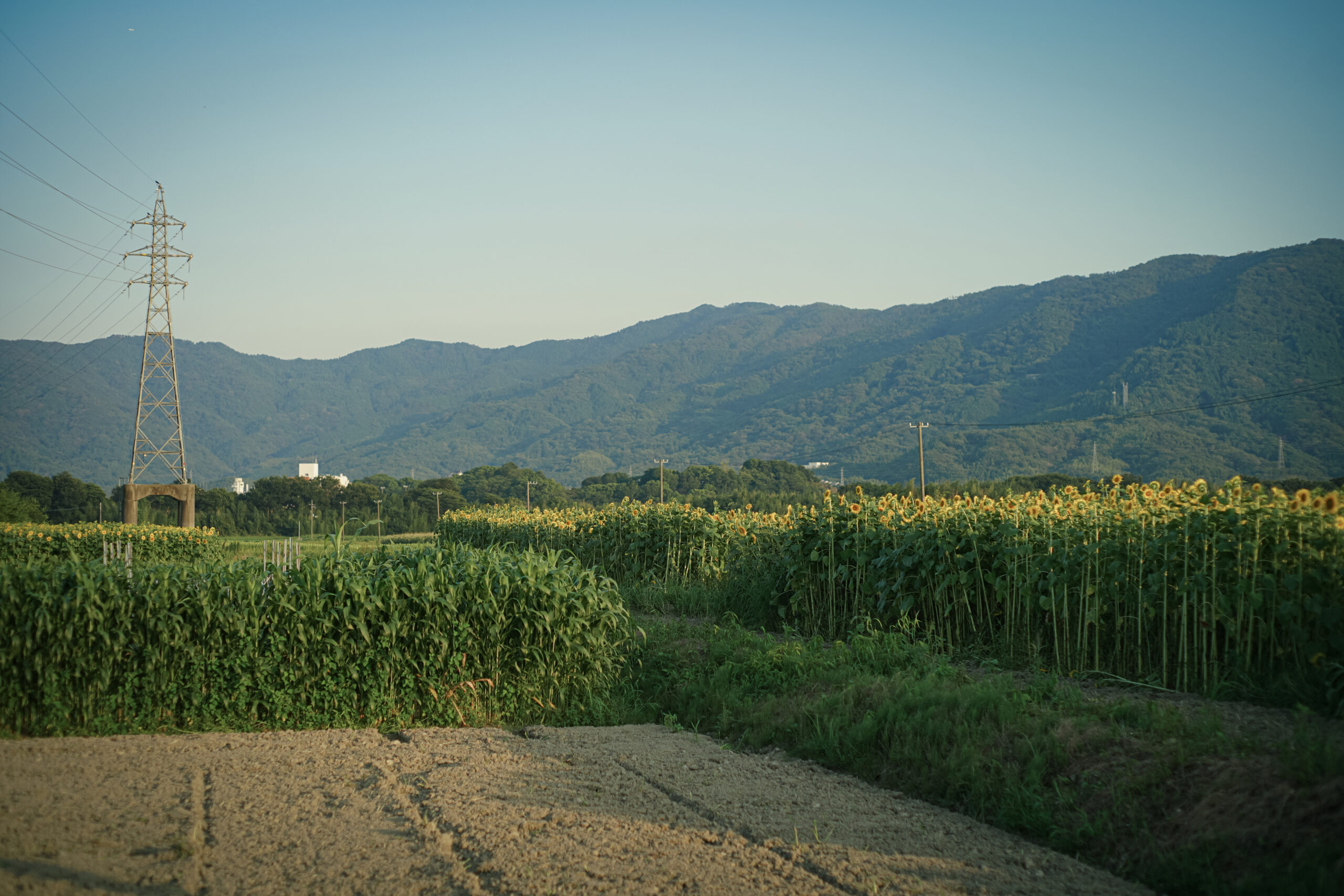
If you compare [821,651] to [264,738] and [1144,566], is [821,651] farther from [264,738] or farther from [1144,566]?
[264,738]

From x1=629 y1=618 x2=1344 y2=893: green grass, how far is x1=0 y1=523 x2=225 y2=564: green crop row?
18413 millimetres

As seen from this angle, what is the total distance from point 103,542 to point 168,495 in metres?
15.1

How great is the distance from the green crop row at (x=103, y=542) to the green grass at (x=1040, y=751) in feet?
60.4

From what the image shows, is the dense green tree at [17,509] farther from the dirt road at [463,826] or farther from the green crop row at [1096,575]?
the dirt road at [463,826]

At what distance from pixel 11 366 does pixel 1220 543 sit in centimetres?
21803

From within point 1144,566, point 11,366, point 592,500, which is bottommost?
point 592,500

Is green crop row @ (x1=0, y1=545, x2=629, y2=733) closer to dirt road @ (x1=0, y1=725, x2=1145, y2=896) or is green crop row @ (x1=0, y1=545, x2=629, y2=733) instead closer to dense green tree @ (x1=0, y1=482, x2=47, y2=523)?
dirt road @ (x1=0, y1=725, x2=1145, y2=896)

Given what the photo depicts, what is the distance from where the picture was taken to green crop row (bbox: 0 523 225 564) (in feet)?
73.3

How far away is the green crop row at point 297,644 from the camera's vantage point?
20.9 ft

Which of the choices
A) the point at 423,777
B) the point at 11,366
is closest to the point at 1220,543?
the point at 423,777

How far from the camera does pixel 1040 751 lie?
5332mm

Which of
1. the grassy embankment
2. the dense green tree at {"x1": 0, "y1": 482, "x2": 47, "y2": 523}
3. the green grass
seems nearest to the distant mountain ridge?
the grassy embankment

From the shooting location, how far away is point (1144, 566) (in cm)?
721

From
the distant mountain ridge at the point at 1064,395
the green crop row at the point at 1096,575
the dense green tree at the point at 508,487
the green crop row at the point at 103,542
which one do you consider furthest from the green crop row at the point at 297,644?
the distant mountain ridge at the point at 1064,395
